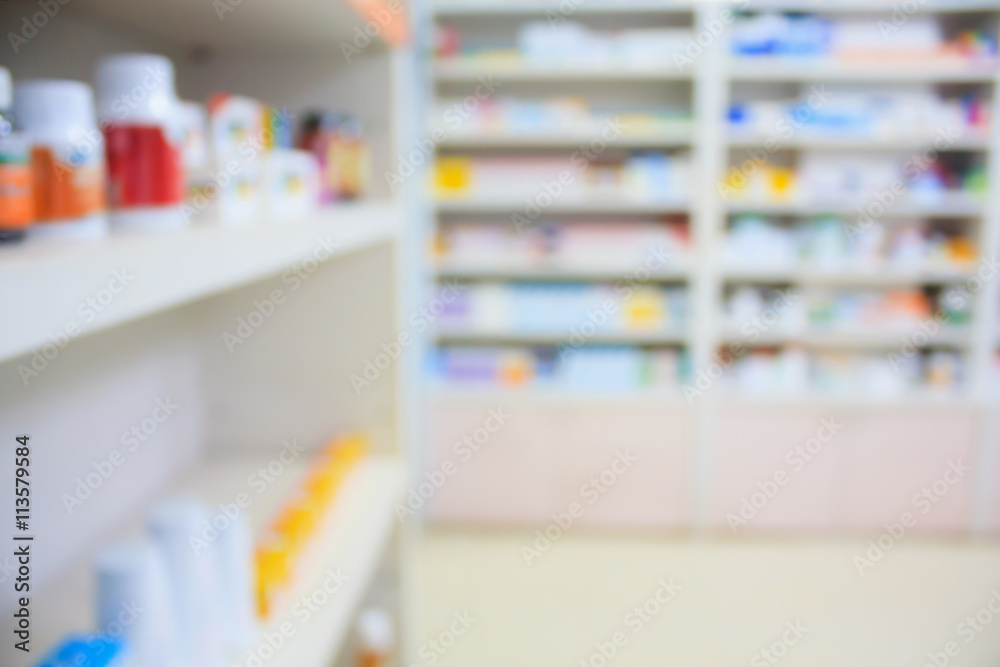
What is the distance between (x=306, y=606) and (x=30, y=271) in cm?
81

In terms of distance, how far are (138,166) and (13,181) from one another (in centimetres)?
22

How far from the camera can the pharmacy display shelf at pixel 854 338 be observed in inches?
133

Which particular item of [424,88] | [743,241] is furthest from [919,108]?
[424,88]

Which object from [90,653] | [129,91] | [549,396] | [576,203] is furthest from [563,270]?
[90,653]

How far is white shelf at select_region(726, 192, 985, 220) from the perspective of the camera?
10.7ft

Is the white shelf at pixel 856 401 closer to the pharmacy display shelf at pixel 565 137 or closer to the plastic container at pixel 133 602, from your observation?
the pharmacy display shelf at pixel 565 137

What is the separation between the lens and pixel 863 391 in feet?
11.2

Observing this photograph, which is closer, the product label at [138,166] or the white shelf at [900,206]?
the product label at [138,166]

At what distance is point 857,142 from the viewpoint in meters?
3.27

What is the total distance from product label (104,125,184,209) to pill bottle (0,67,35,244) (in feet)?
0.54

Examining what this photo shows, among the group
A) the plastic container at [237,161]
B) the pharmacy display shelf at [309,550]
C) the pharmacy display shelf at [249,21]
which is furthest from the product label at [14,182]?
the pharmacy display shelf at [249,21]

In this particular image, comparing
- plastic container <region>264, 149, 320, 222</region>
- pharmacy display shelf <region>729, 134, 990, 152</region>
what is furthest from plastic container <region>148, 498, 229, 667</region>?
pharmacy display shelf <region>729, 134, 990, 152</region>

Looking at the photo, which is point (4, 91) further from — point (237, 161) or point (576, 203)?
point (576, 203)

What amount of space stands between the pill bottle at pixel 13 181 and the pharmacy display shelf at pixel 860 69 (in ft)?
10.0
